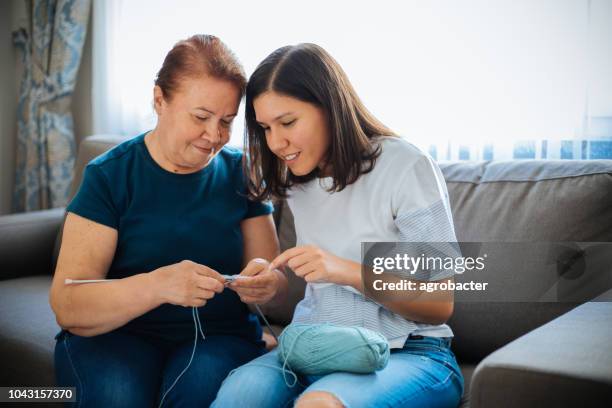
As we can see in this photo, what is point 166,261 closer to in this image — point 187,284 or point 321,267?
point 187,284

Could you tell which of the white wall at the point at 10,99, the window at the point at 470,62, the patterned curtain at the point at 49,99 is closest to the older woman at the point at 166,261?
the window at the point at 470,62

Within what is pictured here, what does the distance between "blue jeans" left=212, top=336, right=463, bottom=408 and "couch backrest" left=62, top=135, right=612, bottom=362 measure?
11.7 inches

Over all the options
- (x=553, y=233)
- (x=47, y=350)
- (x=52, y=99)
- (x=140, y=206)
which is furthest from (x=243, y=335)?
Result: (x=52, y=99)

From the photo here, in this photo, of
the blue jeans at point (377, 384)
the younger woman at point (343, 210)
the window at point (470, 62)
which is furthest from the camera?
the window at point (470, 62)

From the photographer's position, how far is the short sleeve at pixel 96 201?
1450mm

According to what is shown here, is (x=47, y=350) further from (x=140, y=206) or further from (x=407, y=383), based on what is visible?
(x=407, y=383)

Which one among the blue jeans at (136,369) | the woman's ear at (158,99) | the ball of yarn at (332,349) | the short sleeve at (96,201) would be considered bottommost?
the blue jeans at (136,369)

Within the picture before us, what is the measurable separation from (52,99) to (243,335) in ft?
6.84

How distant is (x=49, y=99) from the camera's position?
3.19 metres

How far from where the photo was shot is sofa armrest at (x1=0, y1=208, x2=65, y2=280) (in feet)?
7.41

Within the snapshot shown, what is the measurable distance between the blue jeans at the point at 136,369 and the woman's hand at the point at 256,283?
5.4 inches

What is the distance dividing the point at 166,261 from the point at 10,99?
7.86 ft

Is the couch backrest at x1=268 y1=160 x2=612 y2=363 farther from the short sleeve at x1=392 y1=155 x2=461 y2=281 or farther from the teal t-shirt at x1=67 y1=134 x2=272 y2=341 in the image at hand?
the teal t-shirt at x1=67 y1=134 x2=272 y2=341

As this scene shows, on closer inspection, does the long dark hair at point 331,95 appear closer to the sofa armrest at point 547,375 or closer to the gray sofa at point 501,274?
the gray sofa at point 501,274
